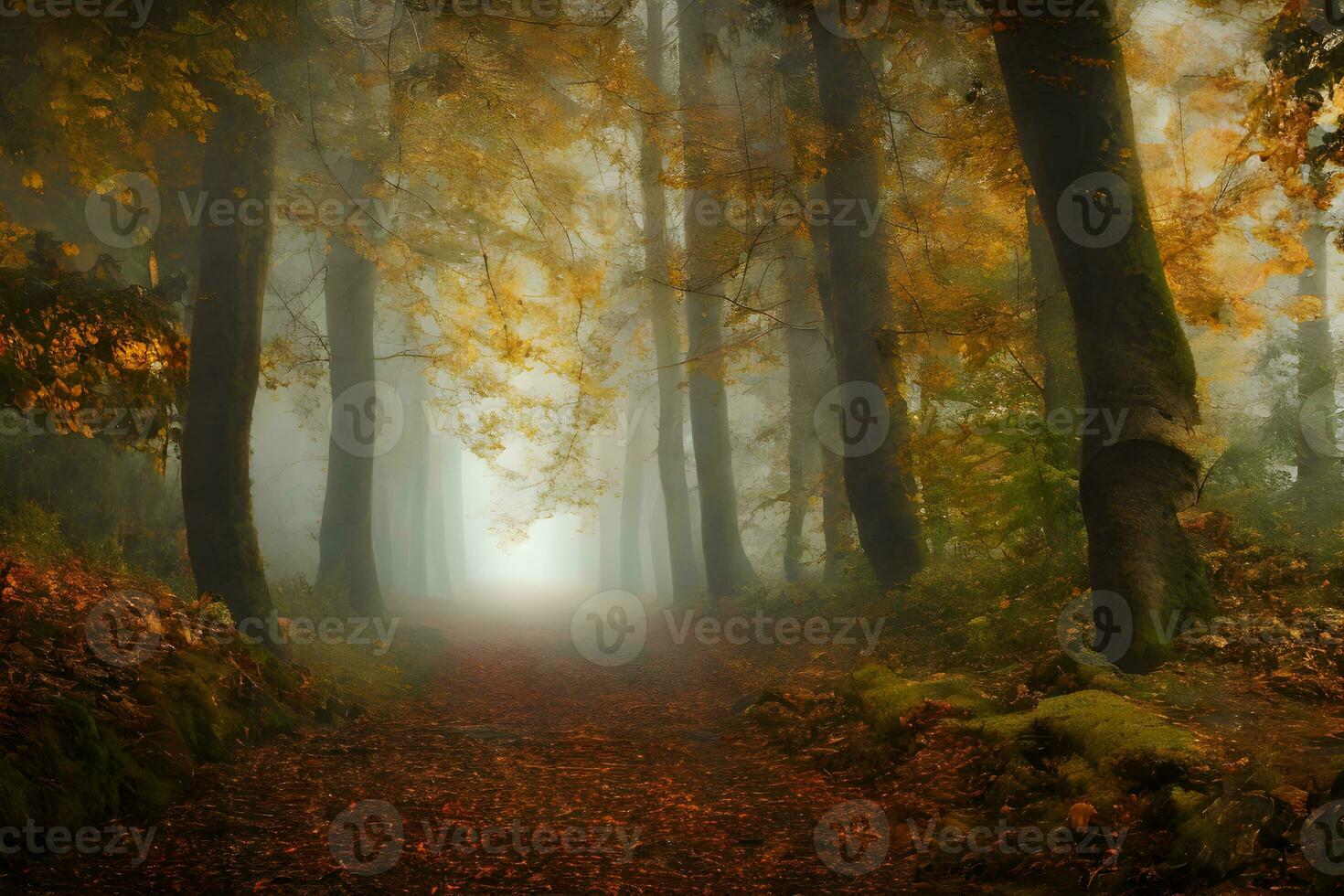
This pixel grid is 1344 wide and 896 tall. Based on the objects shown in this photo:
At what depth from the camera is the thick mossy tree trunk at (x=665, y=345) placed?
56.7 ft

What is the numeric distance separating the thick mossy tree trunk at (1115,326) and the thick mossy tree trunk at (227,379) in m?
7.93

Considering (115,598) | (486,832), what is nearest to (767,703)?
(486,832)

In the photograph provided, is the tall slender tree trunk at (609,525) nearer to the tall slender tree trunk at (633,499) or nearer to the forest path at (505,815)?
the tall slender tree trunk at (633,499)

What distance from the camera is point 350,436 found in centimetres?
1531

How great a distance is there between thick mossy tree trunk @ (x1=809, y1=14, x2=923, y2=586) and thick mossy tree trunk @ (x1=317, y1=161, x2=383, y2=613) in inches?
319

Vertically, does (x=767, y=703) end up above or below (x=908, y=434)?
below

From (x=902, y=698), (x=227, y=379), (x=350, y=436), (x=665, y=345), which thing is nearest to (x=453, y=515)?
(x=665, y=345)

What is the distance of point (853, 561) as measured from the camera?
13062mm

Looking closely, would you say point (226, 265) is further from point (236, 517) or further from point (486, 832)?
point (486, 832)

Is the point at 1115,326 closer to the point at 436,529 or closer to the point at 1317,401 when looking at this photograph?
the point at 1317,401

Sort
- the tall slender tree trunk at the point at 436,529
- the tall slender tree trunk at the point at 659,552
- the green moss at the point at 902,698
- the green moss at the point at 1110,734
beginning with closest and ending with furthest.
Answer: the green moss at the point at 1110,734
the green moss at the point at 902,698
the tall slender tree trunk at the point at 659,552
the tall slender tree trunk at the point at 436,529

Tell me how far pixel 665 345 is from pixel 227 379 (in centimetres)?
1168

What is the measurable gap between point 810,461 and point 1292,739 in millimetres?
16471

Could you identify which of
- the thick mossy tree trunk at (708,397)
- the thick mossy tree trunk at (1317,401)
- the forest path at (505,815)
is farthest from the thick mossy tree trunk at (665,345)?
the thick mossy tree trunk at (1317,401)
